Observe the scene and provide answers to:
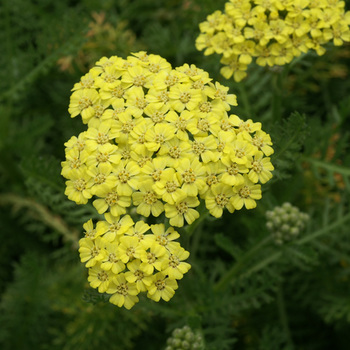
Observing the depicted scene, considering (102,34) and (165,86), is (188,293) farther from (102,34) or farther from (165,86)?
(102,34)

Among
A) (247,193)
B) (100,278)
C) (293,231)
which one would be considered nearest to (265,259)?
(293,231)

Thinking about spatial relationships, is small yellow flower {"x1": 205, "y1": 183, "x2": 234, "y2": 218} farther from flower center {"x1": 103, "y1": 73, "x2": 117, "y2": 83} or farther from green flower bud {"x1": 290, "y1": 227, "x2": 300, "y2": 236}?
flower center {"x1": 103, "y1": 73, "x2": 117, "y2": 83}

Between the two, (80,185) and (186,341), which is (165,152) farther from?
(186,341)

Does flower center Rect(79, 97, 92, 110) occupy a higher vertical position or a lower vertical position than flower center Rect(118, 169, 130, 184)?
higher

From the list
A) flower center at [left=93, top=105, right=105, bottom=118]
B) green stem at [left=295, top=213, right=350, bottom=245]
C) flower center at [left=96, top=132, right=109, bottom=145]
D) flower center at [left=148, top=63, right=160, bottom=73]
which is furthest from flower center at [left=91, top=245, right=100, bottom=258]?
green stem at [left=295, top=213, right=350, bottom=245]

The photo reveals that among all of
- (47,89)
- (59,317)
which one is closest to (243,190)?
(59,317)

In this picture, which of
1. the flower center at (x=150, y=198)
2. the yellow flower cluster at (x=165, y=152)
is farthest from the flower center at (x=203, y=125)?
the flower center at (x=150, y=198)

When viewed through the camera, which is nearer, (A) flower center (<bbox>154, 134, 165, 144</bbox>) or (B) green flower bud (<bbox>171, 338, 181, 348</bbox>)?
(A) flower center (<bbox>154, 134, 165, 144</bbox>)
